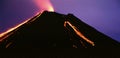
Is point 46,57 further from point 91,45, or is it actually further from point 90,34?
point 90,34

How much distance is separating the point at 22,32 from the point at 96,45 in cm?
195

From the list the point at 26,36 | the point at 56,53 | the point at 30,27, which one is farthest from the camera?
the point at 30,27

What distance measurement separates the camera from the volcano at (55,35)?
25.3 ft

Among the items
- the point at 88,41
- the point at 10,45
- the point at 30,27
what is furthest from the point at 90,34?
the point at 10,45

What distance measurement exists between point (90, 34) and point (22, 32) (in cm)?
199

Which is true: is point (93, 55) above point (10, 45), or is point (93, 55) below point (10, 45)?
below

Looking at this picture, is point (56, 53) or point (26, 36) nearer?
point (56, 53)

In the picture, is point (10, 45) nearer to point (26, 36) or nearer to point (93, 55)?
point (26, 36)

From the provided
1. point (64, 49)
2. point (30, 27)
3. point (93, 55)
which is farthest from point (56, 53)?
point (30, 27)

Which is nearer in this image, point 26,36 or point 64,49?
point 64,49

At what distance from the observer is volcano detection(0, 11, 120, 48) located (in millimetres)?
7711

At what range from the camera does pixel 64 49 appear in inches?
292

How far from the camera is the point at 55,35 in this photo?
814 centimetres

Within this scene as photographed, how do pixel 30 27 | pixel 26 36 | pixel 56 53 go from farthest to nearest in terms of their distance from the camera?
pixel 30 27, pixel 26 36, pixel 56 53
